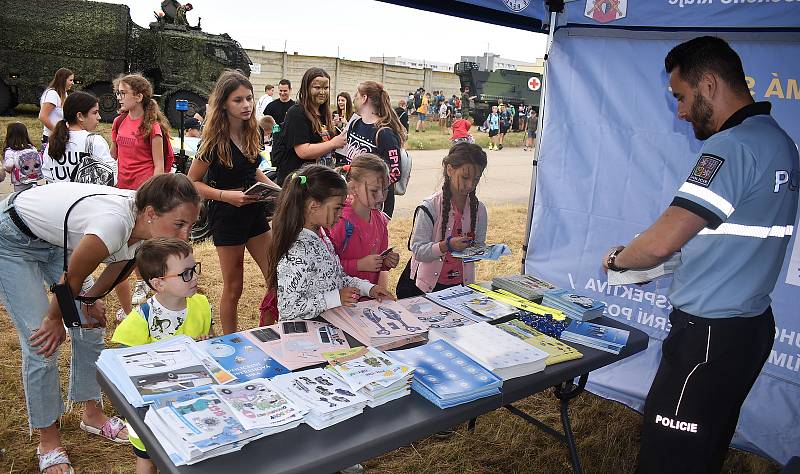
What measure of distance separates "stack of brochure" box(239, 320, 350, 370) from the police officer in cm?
110

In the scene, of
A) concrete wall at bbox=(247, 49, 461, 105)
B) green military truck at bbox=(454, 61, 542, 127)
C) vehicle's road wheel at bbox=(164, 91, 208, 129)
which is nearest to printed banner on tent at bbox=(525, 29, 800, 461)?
vehicle's road wheel at bbox=(164, 91, 208, 129)

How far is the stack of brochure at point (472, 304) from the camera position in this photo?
2.54 metres

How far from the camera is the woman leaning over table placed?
2166 mm

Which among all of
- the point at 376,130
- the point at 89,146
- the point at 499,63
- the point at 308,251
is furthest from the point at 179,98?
the point at 499,63

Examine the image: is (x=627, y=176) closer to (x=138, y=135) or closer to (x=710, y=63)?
(x=710, y=63)

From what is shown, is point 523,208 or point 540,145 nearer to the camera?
point 540,145

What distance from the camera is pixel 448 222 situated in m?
3.24

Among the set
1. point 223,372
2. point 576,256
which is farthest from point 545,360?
point 576,256

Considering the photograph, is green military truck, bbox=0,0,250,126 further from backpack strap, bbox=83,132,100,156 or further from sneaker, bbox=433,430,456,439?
sneaker, bbox=433,430,456,439

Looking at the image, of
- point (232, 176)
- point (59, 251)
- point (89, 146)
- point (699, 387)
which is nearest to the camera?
point (699, 387)

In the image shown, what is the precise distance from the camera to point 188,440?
1403 mm

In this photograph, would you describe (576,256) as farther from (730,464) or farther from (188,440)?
(188,440)

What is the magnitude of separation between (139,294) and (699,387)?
416 cm

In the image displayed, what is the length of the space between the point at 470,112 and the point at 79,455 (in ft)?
79.7
